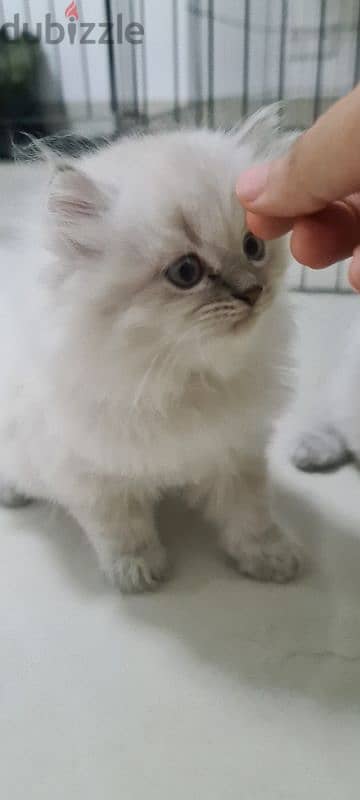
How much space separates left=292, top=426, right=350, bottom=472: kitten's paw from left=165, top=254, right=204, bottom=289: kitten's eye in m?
0.51

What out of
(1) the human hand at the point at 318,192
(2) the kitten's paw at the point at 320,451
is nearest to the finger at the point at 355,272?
(1) the human hand at the point at 318,192

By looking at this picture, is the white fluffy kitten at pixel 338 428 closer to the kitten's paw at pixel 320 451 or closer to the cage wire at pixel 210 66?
the kitten's paw at pixel 320 451

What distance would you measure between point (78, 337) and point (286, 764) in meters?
0.50

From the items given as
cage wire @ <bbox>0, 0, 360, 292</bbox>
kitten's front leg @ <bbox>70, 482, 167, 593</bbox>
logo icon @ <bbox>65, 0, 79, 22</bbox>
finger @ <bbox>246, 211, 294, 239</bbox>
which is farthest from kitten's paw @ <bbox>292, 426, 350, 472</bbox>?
logo icon @ <bbox>65, 0, 79, 22</bbox>

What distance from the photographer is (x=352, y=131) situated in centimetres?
44

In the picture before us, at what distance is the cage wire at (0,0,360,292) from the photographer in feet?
6.21

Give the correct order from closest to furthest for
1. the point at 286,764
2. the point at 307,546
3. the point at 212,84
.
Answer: the point at 286,764 < the point at 307,546 < the point at 212,84

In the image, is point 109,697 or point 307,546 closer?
point 109,697

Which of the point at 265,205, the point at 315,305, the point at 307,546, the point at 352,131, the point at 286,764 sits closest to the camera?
the point at 352,131

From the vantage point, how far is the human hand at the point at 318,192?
457mm

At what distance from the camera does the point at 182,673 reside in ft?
2.67

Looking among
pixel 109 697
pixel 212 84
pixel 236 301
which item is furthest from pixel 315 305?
pixel 109 697

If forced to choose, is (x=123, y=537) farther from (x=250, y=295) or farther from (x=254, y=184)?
(x=254, y=184)

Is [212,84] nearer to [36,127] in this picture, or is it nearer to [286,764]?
[36,127]
